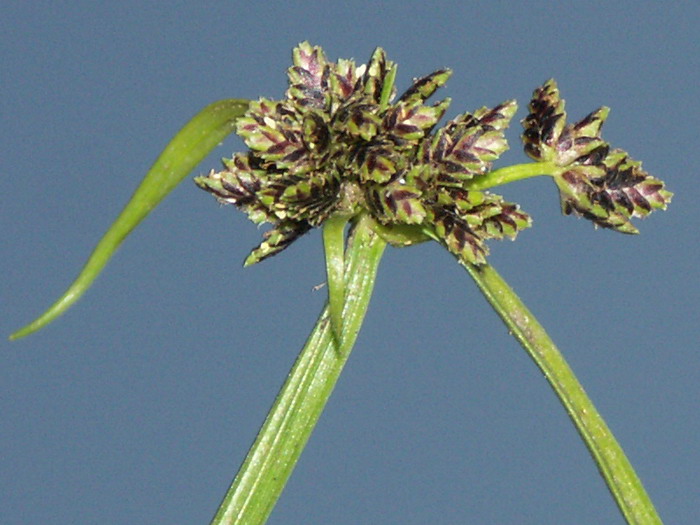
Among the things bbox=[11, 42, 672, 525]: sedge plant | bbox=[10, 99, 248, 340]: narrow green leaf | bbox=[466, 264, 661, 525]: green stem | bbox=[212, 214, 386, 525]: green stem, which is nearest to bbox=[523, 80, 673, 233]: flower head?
bbox=[11, 42, 672, 525]: sedge plant

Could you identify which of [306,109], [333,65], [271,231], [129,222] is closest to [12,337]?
[129,222]

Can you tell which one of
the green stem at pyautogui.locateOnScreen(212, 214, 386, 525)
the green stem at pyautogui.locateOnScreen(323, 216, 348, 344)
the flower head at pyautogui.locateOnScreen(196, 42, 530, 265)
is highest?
the flower head at pyautogui.locateOnScreen(196, 42, 530, 265)

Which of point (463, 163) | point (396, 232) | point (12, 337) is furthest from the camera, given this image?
point (396, 232)

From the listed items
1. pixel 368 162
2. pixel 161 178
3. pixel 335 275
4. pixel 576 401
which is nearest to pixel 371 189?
pixel 368 162

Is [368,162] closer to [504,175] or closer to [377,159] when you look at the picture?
[377,159]

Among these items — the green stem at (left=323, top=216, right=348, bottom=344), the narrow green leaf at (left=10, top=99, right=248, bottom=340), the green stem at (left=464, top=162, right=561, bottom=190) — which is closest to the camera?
the narrow green leaf at (left=10, top=99, right=248, bottom=340)

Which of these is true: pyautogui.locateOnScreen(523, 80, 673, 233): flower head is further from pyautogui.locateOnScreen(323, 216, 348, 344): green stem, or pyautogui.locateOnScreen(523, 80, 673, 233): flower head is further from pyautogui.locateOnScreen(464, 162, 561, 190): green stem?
pyautogui.locateOnScreen(323, 216, 348, 344): green stem

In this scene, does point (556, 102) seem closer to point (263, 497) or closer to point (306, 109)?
point (306, 109)
